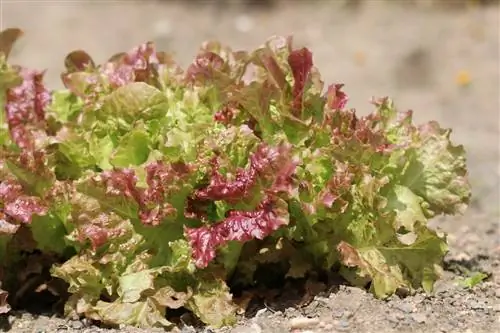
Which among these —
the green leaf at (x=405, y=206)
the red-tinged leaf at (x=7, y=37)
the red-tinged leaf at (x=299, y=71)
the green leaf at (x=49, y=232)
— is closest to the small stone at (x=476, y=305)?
the green leaf at (x=405, y=206)

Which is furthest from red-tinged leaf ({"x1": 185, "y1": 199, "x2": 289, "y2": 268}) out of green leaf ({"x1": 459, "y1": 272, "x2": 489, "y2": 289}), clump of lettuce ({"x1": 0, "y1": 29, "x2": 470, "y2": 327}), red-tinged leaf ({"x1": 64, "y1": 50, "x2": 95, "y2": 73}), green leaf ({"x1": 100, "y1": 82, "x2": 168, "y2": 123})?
red-tinged leaf ({"x1": 64, "y1": 50, "x2": 95, "y2": 73})

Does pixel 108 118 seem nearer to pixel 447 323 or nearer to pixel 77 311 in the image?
pixel 77 311

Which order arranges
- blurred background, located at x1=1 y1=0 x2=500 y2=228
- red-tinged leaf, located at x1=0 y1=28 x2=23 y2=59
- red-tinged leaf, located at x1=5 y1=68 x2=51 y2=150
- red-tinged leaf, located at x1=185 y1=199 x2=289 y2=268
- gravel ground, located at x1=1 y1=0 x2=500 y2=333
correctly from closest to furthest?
red-tinged leaf, located at x1=185 y1=199 x2=289 y2=268 → red-tinged leaf, located at x1=5 y1=68 x2=51 y2=150 → red-tinged leaf, located at x1=0 y1=28 x2=23 y2=59 → gravel ground, located at x1=1 y1=0 x2=500 y2=333 → blurred background, located at x1=1 y1=0 x2=500 y2=228

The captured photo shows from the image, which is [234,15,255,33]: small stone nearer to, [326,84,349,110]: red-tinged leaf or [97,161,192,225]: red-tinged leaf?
[326,84,349,110]: red-tinged leaf

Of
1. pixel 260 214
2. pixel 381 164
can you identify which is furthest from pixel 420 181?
pixel 260 214

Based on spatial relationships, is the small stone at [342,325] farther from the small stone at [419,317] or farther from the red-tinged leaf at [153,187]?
the red-tinged leaf at [153,187]
